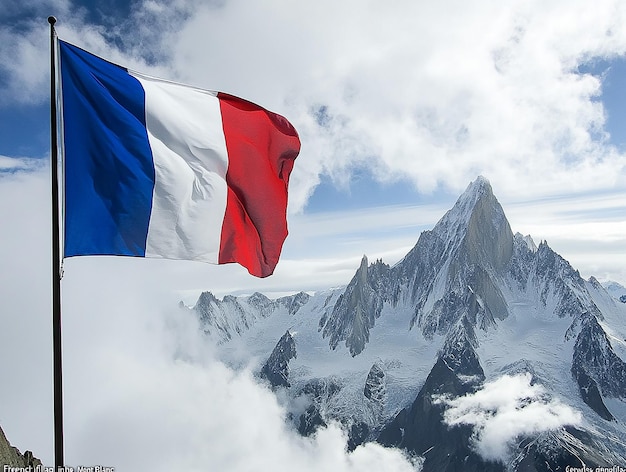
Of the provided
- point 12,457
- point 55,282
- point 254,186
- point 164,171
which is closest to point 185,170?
point 164,171

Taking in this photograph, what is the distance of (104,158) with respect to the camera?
12836mm

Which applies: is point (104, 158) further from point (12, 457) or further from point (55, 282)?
point (12, 457)

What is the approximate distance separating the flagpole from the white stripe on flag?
241cm

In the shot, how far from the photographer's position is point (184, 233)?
45.2 ft

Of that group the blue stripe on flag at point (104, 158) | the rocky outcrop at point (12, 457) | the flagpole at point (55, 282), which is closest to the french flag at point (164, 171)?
the blue stripe on flag at point (104, 158)

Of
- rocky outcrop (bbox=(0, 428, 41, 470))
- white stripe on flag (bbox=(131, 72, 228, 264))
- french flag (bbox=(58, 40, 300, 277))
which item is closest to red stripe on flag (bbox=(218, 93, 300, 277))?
french flag (bbox=(58, 40, 300, 277))

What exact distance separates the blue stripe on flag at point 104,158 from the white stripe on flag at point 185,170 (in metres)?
0.25

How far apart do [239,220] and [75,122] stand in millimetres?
4946

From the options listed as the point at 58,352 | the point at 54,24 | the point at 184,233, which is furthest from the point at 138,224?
the point at 54,24

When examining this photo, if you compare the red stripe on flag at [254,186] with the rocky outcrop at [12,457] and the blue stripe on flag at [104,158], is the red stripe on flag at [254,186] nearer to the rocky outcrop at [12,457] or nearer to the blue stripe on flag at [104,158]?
the blue stripe on flag at [104,158]

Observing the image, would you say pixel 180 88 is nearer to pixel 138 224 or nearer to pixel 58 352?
pixel 138 224

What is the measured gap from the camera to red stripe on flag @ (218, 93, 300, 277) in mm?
15094

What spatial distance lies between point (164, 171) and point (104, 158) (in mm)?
1421

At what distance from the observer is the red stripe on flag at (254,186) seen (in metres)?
15.1
